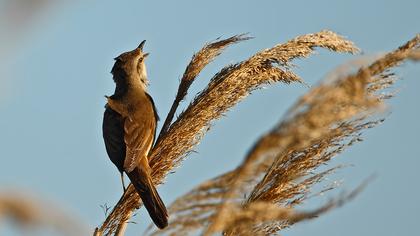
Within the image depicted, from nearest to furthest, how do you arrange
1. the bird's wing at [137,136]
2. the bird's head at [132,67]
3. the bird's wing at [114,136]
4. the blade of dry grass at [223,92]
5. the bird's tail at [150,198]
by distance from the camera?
the blade of dry grass at [223,92], the bird's tail at [150,198], the bird's wing at [137,136], the bird's wing at [114,136], the bird's head at [132,67]

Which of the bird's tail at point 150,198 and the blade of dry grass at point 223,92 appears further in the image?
the bird's tail at point 150,198

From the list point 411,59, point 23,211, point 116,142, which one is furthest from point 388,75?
point 116,142

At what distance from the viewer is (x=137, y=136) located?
557cm

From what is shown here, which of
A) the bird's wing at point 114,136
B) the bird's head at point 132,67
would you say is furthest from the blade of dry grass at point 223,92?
the bird's head at point 132,67

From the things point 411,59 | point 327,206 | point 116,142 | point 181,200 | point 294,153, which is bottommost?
point 327,206

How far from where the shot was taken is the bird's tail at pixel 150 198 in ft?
14.9

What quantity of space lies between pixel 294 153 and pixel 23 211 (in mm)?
1736

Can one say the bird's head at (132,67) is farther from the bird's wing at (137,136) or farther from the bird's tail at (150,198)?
the bird's tail at (150,198)

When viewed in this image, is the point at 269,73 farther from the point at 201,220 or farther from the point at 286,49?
the point at 201,220

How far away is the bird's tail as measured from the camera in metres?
4.53

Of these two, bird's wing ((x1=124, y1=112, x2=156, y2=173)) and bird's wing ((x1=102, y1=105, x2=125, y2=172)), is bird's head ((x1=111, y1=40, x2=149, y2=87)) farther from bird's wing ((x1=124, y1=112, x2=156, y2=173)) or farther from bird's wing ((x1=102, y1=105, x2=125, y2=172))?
bird's wing ((x1=124, y1=112, x2=156, y2=173))

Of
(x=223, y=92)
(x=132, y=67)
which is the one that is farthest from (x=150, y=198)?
(x=132, y=67)

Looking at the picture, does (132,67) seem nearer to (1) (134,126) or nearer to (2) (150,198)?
(1) (134,126)

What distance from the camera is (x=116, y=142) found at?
5629 millimetres
